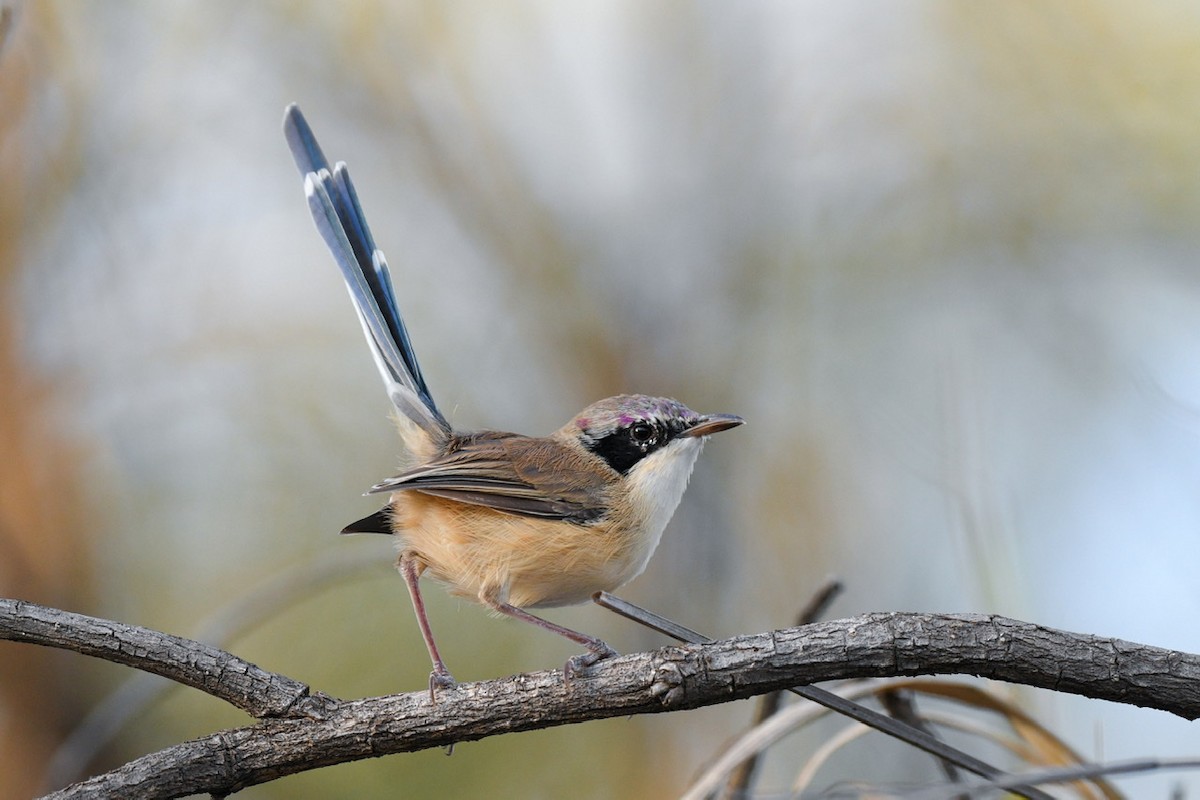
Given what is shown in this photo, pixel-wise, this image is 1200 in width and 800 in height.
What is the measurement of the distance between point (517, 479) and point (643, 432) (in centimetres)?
44

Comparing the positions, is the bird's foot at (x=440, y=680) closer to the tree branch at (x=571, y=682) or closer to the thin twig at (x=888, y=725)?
the tree branch at (x=571, y=682)

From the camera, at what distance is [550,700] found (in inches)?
68.6

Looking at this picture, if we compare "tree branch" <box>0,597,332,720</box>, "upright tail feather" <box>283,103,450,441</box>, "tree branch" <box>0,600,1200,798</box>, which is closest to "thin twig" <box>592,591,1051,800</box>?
"tree branch" <box>0,600,1200,798</box>

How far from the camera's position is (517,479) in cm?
257

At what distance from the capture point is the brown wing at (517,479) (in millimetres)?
2473

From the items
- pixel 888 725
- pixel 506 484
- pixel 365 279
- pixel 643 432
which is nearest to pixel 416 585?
pixel 506 484

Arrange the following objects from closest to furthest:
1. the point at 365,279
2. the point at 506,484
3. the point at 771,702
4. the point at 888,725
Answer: the point at 888,725, the point at 771,702, the point at 506,484, the point at 365,279

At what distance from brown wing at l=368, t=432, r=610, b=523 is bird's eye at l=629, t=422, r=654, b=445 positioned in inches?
6.3

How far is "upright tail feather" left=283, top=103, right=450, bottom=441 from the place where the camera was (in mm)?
2787

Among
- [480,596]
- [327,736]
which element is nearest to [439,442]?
[480,596]

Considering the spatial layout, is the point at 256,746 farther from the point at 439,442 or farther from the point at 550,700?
the point at 439,442

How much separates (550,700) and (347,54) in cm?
415

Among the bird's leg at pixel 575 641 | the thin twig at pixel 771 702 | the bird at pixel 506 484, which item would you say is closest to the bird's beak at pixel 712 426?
the bird at pixel 506 484

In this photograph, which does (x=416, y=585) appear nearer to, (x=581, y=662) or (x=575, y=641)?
(x=575, y=641)
